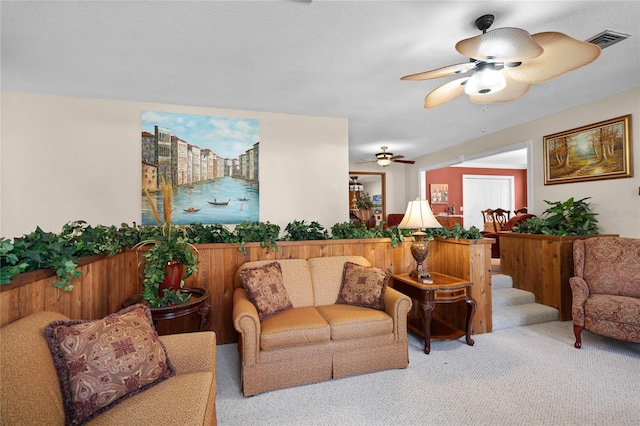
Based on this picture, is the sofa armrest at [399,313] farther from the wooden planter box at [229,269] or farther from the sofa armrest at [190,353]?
the sofa armrest at [190,353]

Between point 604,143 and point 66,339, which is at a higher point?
point 604,143

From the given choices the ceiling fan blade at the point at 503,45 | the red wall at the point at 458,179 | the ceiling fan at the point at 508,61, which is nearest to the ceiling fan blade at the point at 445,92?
the ceiling fan at the point at 508,61

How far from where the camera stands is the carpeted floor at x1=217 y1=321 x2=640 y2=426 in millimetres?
1830

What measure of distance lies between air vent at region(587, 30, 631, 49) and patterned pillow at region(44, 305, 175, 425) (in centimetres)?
362

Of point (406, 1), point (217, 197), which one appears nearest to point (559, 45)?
point (406, 1)

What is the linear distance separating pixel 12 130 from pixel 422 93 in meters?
4.62

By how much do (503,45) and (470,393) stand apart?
2.20 m

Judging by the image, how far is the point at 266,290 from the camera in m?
2.46

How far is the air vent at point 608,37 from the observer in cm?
224

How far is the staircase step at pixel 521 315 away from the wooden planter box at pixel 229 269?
249 mm

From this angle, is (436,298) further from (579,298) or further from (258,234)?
(258,234)

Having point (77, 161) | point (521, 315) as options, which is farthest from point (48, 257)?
point (521, 315)

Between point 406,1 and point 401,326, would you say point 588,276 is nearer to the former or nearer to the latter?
point 401,326

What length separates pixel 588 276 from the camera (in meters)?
2.99
